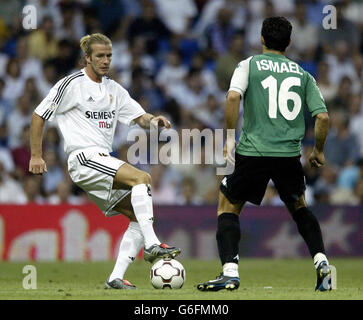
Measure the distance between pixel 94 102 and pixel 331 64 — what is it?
29.5 ft

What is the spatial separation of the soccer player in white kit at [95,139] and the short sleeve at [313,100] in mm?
1235

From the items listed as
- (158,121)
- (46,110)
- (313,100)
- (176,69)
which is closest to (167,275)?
(158,121)

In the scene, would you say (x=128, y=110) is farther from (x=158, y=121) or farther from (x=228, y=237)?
(x=228, y=237)

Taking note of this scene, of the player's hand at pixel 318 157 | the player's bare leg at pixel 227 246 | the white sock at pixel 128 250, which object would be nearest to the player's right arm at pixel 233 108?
the player's bare leg at pixel 227 246

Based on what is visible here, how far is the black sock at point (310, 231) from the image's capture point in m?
7.95

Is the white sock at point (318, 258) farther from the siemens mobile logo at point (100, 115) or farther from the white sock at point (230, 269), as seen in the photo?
the siemens mobile logo at point (100, 115)

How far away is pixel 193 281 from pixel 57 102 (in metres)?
2.77

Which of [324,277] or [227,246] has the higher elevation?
[227,246]

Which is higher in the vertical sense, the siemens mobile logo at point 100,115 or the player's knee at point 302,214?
the siemens mobile logo at point 100,115

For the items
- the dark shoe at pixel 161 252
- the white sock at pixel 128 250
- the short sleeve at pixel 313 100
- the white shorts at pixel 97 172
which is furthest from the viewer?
the white sock at pixel 128 250

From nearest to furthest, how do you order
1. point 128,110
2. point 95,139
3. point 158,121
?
point 95,139 < point 158,121 < point 128,110

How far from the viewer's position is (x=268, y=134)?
306 inches

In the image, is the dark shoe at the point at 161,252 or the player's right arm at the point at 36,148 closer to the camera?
the dark shoe at the point at 161,252

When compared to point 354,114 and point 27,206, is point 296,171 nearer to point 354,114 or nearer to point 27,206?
point 27,206
